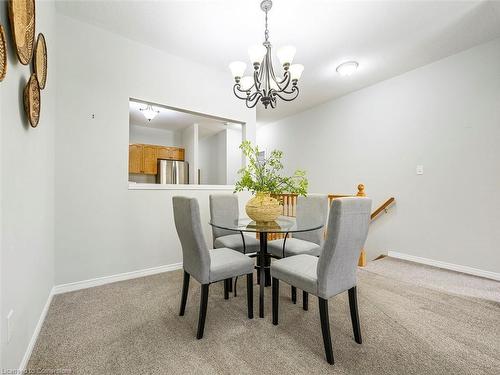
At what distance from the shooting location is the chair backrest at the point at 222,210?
2.55m

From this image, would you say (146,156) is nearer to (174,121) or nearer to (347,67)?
(174,121)

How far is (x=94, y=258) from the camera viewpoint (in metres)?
2.36

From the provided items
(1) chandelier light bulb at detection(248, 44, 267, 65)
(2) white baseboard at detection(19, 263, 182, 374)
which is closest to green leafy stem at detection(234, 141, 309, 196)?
(1) chandelier light bulb at detection(248, 44, 267, 65)

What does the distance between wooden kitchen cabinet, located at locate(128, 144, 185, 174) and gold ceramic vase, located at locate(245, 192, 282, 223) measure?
13.7 ft

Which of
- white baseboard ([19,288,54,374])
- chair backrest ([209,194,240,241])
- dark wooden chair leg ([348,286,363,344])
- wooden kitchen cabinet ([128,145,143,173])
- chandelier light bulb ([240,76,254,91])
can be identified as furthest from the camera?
wooden kitchen cabinet ([128,145,143,173])

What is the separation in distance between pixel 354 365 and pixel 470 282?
213 cm

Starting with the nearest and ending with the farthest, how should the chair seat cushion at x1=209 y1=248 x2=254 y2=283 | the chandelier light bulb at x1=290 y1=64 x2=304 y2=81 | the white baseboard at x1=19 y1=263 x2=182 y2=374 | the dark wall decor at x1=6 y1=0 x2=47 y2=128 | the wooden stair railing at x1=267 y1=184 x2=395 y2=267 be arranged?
the dark wall decor at x1=6 y1=0 x2=47 y2=128, the white baseboard at x1=19 y1=263 x2=182 y2=374, the chair seat cushion at x1=209 y1=248 x2=254 y2=283, the chandelier light bulb at x1=290 y1=64 x2=304 y2=81, the wooden stair railing at x1=267 y1=184 x2=395 y2=267

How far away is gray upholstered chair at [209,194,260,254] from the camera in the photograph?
2326 millimetres

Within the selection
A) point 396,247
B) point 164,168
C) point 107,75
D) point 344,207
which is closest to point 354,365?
point 344,207

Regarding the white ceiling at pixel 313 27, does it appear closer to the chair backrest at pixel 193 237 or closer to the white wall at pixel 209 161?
the chair backrest at pixel 193 237

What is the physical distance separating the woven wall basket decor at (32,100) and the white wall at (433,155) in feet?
13.3

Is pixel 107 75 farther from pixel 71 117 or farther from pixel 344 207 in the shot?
pixel 344 207

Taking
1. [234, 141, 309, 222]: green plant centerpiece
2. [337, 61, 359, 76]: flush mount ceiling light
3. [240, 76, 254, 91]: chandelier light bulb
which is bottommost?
[234, 141, 309, 222]: green plant centerpiece

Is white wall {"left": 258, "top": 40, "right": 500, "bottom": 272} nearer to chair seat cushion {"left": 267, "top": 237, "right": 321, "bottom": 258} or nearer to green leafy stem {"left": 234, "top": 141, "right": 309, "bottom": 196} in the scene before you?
chair seat cushion {"left": 267, "top": 237, "right": 321, "bottom": 258}
